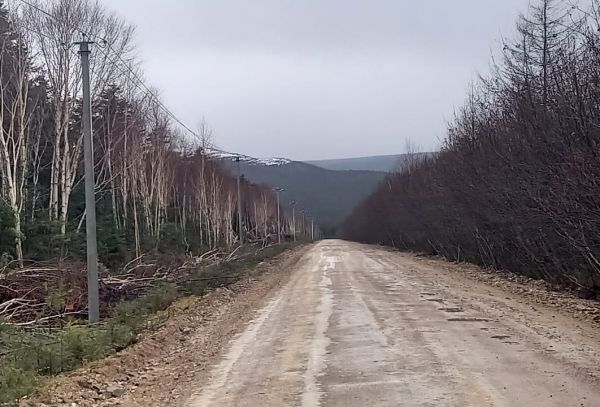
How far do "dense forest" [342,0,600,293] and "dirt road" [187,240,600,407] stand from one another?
2218 mm

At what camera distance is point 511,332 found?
11.5 metres

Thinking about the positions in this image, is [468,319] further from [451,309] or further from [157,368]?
[157,368]

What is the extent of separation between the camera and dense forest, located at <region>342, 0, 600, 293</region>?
15242mm

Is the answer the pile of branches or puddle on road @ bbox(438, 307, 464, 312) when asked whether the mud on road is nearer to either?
puddle on road @ bbox(438, 307, 464, 312)

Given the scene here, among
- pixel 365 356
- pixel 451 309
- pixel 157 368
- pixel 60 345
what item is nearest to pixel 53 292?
pixel 60 345

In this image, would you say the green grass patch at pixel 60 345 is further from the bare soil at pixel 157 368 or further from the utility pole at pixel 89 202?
the utility pole at pixel 89 202

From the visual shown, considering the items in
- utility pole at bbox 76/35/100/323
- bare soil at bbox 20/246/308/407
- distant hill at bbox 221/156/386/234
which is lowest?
bare soil at bbox 20/246/308/407

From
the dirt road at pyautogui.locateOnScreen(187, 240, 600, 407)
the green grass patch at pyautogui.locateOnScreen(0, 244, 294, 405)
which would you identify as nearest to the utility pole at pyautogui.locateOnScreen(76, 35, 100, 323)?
the green grass patch at pyautogui.locateOnScreen(0, 244, 294, 405)

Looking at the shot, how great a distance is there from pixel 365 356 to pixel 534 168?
10802 mm

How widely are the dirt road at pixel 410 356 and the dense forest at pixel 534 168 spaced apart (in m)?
2.22

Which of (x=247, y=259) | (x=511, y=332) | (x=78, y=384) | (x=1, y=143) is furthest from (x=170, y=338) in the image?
(x=247, y=259)

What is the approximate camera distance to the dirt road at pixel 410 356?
24.7 ft

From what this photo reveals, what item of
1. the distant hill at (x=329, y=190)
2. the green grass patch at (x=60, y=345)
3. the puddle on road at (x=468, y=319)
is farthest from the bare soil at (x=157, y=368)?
the distant hill at (x=329, y=190)

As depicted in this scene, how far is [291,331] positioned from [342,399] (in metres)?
5.22
